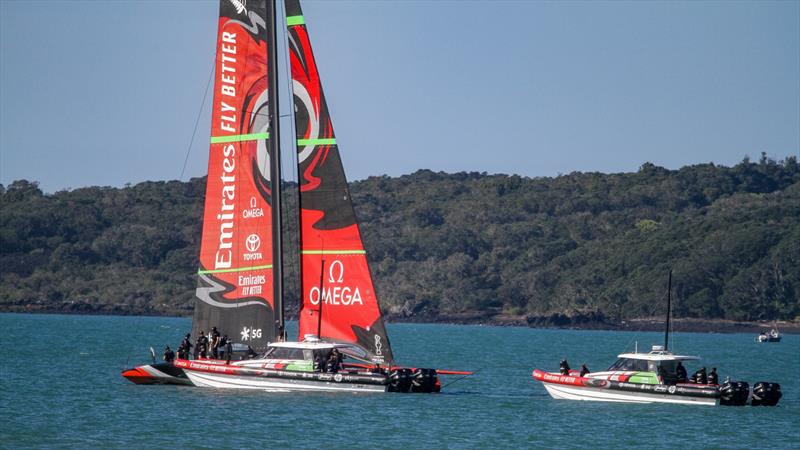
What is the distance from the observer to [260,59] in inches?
1866

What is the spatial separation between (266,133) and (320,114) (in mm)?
1966

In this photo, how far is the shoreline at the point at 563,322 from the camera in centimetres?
15438

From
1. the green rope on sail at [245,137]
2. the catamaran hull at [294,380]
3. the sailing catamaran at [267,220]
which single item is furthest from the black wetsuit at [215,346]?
the green rope on sail at [245,137]

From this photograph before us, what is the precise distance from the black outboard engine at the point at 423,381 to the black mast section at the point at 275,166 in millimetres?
4865

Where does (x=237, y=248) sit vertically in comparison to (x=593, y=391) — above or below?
above

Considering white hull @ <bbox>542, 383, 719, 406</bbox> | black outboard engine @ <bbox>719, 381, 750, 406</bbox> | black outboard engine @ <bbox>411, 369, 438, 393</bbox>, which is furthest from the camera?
black outboard engine @ <bbox>411, 369, 438, 393</bbox>

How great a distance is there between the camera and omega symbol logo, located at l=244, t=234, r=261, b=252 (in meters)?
47.7

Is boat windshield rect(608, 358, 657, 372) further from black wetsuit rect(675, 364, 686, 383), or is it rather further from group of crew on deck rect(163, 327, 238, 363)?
group of crew on deck rect(163, 327, 238, 363)

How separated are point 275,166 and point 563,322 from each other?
123 meters

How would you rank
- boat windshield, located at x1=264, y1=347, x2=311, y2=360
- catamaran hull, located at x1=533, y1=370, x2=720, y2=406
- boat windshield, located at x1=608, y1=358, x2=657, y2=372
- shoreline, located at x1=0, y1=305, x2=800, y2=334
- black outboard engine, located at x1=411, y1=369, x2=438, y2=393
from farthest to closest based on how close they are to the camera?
shoreline, located at x1=0, y1=305, x2=800, y2=334
black outboard engine, located at x1=411, y1=369, x2=438, y2=393
boat windshield, located at x1=608, y1=358, x2=657, y2=372
boat windshield, located at x1=264, y1=347, x2=311, y2=360
catamaran hull, located at x1=533, y1=370, x2=720, y2=406

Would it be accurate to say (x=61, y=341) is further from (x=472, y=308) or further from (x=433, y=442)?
(x=472, y=308)

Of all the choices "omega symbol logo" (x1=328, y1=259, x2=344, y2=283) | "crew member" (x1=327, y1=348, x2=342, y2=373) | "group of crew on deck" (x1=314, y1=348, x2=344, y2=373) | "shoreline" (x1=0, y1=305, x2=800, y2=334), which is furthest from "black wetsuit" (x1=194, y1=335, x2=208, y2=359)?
"shoreline" (x1=0, y1=305, x2=800, y2=334)

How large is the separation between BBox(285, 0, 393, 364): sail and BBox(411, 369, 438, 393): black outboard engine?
1.85m

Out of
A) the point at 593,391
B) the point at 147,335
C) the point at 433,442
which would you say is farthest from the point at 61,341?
the point at 433,442
